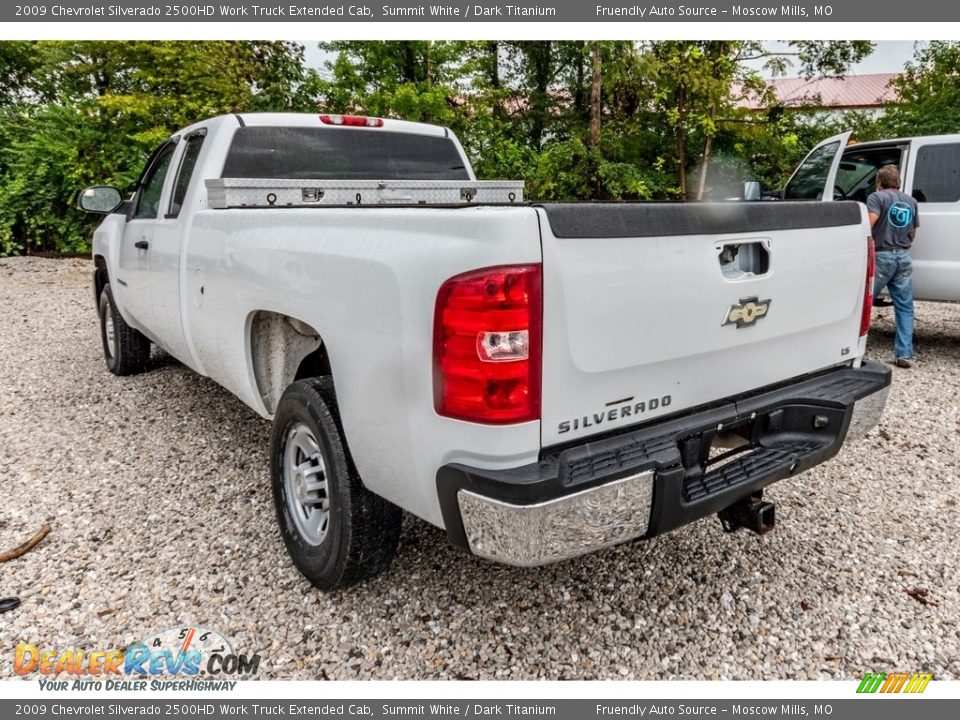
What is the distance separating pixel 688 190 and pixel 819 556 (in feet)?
45.2

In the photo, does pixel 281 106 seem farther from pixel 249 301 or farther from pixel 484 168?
pixel 249 301

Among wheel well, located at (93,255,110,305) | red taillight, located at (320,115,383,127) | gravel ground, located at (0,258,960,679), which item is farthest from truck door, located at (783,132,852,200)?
wheel well, located at (93,255,110,305)

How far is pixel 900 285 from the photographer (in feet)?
20.6

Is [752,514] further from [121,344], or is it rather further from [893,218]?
[121,344]

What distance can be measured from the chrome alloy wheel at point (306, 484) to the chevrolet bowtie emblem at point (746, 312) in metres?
1.59

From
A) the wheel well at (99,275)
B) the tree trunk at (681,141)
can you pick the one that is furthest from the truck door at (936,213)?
the tree trunk at (681,141)

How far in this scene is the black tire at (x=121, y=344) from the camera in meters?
5.69

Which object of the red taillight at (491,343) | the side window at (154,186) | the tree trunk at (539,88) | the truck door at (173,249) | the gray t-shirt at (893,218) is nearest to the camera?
the red taillight at (491,343)

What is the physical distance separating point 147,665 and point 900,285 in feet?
21.6

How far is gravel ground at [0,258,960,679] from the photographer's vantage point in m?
2.40

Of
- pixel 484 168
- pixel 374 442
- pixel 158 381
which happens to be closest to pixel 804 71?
pixel 484 168

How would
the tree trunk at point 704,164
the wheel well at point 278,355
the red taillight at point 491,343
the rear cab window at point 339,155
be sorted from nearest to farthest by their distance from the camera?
1. the red taillight at point 491,343
2. the wheel well at point 278,355
3. the rear cab window at point 339,155
4. the tree trunk at point 704,164

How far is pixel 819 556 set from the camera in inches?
119

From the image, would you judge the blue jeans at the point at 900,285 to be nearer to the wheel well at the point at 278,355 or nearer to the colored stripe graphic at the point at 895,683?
the colored stripe graphic at the point at 895,683
